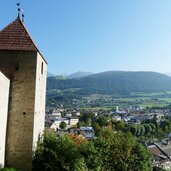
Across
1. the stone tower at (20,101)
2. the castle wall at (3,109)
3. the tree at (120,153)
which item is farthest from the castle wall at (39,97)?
the tree at (120,153)

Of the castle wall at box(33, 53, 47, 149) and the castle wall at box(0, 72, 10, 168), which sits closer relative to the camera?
the castle wall at box(0, 72, 10, 168)

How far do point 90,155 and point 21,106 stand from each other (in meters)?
→ 6.79

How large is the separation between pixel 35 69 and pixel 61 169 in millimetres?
7578

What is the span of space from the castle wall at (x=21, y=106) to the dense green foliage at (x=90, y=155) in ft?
4.16

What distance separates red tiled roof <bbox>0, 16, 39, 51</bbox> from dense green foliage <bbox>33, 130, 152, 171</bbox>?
7363mm

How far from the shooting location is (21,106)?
23484 millimetres

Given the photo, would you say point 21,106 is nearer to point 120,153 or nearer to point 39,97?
point 39,97

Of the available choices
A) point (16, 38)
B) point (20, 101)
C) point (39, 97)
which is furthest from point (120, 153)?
point (16, 38)

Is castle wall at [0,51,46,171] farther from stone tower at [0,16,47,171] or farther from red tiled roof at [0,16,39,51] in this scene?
red tiled roof at [0,16,39,51]

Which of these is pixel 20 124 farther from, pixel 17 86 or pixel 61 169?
pixel 61 169

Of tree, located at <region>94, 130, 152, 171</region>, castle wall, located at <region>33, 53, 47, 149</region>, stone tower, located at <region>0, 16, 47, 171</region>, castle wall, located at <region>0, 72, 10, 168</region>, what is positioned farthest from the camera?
tree, located at <region>94, 130, 152, 171</region>

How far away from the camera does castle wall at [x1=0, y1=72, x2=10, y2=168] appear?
70.0 feet

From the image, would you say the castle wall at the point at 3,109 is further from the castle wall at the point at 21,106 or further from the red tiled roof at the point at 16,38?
the red tiled roof at the point at 16,38

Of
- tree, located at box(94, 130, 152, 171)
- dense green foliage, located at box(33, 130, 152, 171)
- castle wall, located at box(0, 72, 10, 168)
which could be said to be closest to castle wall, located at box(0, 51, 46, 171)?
castle wall, located at box(0, 72, 10, 168)
